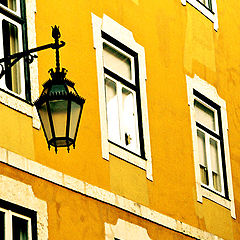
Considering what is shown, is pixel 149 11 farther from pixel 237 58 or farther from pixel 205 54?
pixel 237 58

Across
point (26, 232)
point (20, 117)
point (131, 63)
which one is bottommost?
point (26, 232)

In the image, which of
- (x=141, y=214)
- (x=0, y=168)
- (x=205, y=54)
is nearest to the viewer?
(x=0, y=168)

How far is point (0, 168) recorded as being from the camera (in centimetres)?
1226

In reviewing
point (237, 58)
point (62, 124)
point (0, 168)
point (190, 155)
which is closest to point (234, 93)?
point (237, 58)

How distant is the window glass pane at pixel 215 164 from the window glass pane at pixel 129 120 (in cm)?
243

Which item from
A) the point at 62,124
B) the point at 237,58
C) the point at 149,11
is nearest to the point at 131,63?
the point at 149,11

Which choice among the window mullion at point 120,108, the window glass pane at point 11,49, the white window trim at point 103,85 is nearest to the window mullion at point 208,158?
the white window trim at point 103,85

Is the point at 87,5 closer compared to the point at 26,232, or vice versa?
the point at 26,232

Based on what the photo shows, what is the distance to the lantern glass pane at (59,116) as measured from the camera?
34.7 feet

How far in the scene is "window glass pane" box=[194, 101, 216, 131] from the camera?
17.4 metres

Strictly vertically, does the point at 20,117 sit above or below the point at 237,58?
below

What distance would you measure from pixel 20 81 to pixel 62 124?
2.73 m

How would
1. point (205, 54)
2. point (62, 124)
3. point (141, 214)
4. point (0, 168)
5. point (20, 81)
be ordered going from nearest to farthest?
1. point (62, 124)
2. point (0, 168)
3. point (20, 81)
4. point (141, 214)
5. point (205, 54)

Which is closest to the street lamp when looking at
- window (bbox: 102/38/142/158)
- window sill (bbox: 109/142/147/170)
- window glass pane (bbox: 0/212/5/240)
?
window glass pane (bbox: 0/212/5/240)
